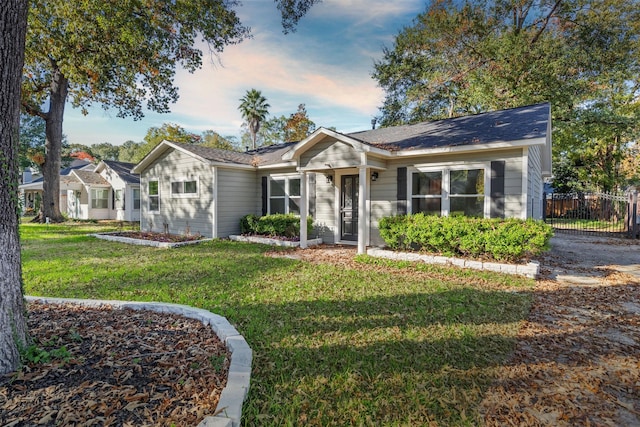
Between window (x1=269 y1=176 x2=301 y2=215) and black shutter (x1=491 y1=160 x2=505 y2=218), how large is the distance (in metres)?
5.86

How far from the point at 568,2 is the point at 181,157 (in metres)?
19.1

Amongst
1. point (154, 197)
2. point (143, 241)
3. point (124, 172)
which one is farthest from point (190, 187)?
point (124, 172)

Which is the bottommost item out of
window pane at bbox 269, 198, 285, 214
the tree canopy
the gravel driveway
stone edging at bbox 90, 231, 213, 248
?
the gravel driveway

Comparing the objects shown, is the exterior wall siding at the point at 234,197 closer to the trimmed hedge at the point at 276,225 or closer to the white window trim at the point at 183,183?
the trimmed hedge at the point at 276,225

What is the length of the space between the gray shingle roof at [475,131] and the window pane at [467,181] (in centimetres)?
71

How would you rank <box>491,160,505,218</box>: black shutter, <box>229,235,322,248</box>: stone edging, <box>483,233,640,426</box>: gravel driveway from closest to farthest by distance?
1. <box>483,233,640,426</box>: gravel driveway
2. <box>491,160,505,218</box>: black shutter
3. <box>229,235,322,248</box>: stone edging

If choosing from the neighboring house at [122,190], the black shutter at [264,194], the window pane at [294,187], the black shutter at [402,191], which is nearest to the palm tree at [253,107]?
the neighboring house at [122,190]

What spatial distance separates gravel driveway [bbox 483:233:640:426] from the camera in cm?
233

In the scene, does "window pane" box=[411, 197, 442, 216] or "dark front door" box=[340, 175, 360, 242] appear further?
"dark front door" box=[340, 175, 360, 242]

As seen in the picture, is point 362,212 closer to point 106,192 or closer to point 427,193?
point 427,193

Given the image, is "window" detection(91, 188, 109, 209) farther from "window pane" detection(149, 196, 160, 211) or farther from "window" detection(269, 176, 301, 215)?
"window" detection(269, 176, 301, 215)

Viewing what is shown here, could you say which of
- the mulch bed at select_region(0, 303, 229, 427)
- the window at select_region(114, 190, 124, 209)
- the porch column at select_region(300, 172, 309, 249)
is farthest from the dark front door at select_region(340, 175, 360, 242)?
the window at select_region(114, 190, 124, 209)

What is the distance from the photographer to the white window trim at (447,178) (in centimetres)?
732

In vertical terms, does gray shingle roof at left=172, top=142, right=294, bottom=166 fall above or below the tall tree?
below
